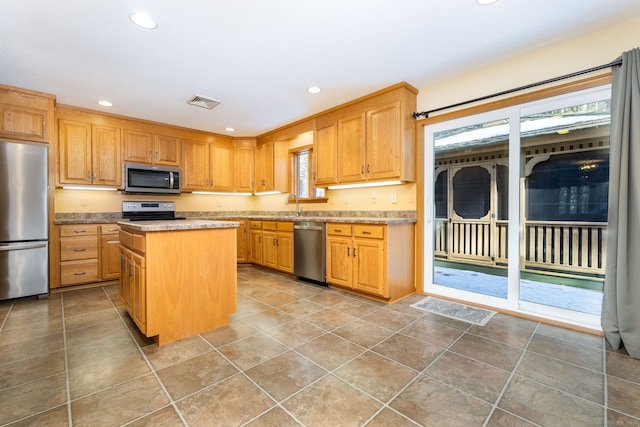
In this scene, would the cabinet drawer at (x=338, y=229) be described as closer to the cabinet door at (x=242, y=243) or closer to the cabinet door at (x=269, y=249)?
the cabinet door at (x=269, y=249)

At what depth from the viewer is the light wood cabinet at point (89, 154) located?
3.86 meters

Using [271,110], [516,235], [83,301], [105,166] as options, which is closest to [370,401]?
[516,235]

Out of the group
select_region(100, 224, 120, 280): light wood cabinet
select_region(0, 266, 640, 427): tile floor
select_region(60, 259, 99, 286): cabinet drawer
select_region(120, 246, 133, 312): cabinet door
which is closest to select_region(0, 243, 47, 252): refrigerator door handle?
select_region(60, 259, 99, 286): cabinet drawer

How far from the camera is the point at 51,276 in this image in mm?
3559

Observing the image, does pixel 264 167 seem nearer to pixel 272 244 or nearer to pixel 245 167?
pixel 245 167

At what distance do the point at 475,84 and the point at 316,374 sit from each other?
3.11 metres

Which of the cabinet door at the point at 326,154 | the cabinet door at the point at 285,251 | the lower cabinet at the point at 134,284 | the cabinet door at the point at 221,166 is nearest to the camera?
the lower cabinet at the point at 134,284

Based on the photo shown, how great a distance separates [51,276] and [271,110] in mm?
3509

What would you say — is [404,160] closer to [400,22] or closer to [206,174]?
[400,22]

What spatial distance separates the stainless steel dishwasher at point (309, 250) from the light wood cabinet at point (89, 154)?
2.81 m

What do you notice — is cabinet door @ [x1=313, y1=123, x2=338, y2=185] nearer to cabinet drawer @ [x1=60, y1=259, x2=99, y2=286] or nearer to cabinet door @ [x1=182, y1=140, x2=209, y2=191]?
cabinet door @ [x1=182, y1=140, x2=209, y2=191]

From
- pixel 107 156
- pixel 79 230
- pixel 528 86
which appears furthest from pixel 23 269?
pixel 528 86

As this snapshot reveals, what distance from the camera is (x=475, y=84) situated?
3000 mm

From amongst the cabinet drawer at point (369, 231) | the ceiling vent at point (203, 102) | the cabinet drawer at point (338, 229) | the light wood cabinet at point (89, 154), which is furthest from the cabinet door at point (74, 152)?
the cabinet drawer at point (369, 231)
